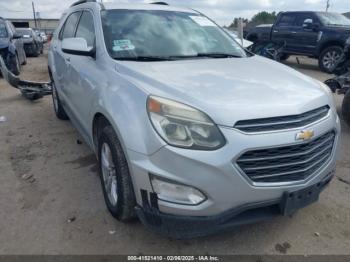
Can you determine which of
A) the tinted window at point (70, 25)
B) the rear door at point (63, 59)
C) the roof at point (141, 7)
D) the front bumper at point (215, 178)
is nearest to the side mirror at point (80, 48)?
the roof at point (141, 7)

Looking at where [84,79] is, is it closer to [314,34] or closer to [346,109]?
[346,109]

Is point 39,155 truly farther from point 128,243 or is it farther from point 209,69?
point 209,69

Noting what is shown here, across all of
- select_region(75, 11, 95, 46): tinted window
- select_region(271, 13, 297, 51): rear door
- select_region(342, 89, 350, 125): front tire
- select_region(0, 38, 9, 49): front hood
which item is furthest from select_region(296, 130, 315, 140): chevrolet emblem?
select_region(271, 13, 297, 51): rear door

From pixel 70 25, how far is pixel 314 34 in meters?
10.0

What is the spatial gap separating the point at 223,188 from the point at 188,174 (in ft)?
0.77

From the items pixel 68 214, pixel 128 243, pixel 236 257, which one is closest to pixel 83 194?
pixel 68 214

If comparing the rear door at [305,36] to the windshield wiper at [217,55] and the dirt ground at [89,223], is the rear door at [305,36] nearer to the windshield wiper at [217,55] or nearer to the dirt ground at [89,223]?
the dirt ground at [89,223]

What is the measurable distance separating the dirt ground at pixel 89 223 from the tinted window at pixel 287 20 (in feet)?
33.5

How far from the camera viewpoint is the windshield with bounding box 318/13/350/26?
12714mm

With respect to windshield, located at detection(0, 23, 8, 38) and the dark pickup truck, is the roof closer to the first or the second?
windshield, located at detection(0, 23, 8, 38)

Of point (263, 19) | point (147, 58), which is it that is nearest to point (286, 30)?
point (147, 58)

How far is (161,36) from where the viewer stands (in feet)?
12.0

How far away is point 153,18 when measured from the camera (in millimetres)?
3855

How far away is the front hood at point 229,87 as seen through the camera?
2412 mm
